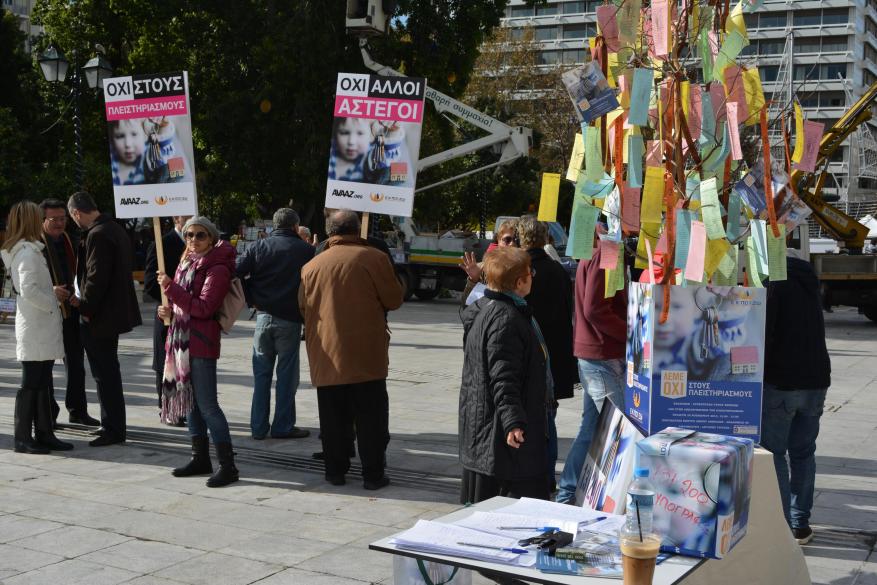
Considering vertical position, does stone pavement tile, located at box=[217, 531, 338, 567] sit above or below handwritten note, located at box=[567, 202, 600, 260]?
below

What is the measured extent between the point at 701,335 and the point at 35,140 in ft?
114

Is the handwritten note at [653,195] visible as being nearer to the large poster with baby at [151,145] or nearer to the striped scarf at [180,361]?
the striped scarf at [180,361]

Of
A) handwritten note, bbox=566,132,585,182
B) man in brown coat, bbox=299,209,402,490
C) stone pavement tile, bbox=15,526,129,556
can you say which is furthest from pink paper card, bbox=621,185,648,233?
stone pavement tile, bbox=15,526,129,556

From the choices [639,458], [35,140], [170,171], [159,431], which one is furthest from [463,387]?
[35,140]

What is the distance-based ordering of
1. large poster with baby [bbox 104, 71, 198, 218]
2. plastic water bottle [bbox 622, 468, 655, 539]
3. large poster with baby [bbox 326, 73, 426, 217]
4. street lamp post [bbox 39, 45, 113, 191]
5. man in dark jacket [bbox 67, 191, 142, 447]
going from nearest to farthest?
plastic water bottle [bbox 622, 468, 655, 539]
large poster with baby [bbox 104, 71, 198, 218]
large poster with baby [bbox 326, 73, 426, 217]
man in dark jacket [bbox 67, 191, 142, 447]
street lamp post [bbox 39, 45, 113, 191]

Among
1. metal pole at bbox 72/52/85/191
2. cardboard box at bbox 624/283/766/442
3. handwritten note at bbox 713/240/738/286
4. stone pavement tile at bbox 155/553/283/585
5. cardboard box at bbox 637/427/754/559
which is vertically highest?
metal pole at bbox 72/52/85/191

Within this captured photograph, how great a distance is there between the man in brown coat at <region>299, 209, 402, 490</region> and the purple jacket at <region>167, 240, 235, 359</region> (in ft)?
1.78

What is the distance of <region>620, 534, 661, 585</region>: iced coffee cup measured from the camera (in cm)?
286

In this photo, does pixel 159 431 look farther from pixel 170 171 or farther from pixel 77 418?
pixel 170 171

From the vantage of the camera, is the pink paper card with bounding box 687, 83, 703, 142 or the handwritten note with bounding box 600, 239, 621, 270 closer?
the pink paper card with bounding box 687, 83, 703, 142

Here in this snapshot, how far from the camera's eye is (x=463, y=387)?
4.83 metres

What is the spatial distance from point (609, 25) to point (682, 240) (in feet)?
3.38

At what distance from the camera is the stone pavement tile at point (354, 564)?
494 cm

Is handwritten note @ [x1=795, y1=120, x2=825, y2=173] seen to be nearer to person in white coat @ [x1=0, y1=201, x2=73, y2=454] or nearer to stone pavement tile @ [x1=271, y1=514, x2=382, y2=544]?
stone pavement tile @ [x1=271, y1=514, x2=382, y2=544]
